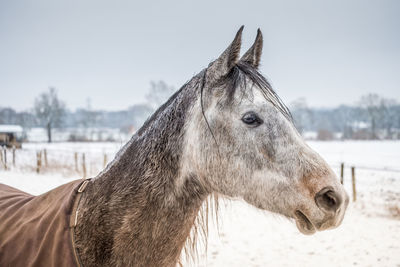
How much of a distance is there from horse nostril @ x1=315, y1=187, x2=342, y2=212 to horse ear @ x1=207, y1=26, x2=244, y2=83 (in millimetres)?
890

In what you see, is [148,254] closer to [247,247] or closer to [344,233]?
[247,247]

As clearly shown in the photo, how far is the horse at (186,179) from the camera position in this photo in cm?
146

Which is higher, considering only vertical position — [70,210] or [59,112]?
[59,112]

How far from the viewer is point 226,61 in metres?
1.53

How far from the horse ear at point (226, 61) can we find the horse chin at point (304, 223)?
3.11 feet

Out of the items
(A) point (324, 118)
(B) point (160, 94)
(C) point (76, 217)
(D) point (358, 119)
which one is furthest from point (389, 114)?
(C) point (76, 217)

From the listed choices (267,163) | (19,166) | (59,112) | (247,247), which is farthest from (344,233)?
(59,112)

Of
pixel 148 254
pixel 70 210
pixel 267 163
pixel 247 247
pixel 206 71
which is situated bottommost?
pixel 247 247

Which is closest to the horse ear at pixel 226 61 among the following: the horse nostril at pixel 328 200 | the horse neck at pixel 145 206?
the horse neck at pixel 145 206

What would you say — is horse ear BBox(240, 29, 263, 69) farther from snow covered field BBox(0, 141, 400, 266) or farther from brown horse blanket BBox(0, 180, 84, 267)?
snow covered field BBox(0, 141, 400, 266)

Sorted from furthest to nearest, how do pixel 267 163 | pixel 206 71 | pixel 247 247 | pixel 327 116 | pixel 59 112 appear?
1. pixel 327 116
2. pixel 59 112
3. pixel 247 247
4. pixel 206 71
5. pixel 267 163

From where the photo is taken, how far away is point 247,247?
5.62 meters

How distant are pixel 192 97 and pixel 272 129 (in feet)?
1.84

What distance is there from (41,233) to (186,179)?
968 mm
